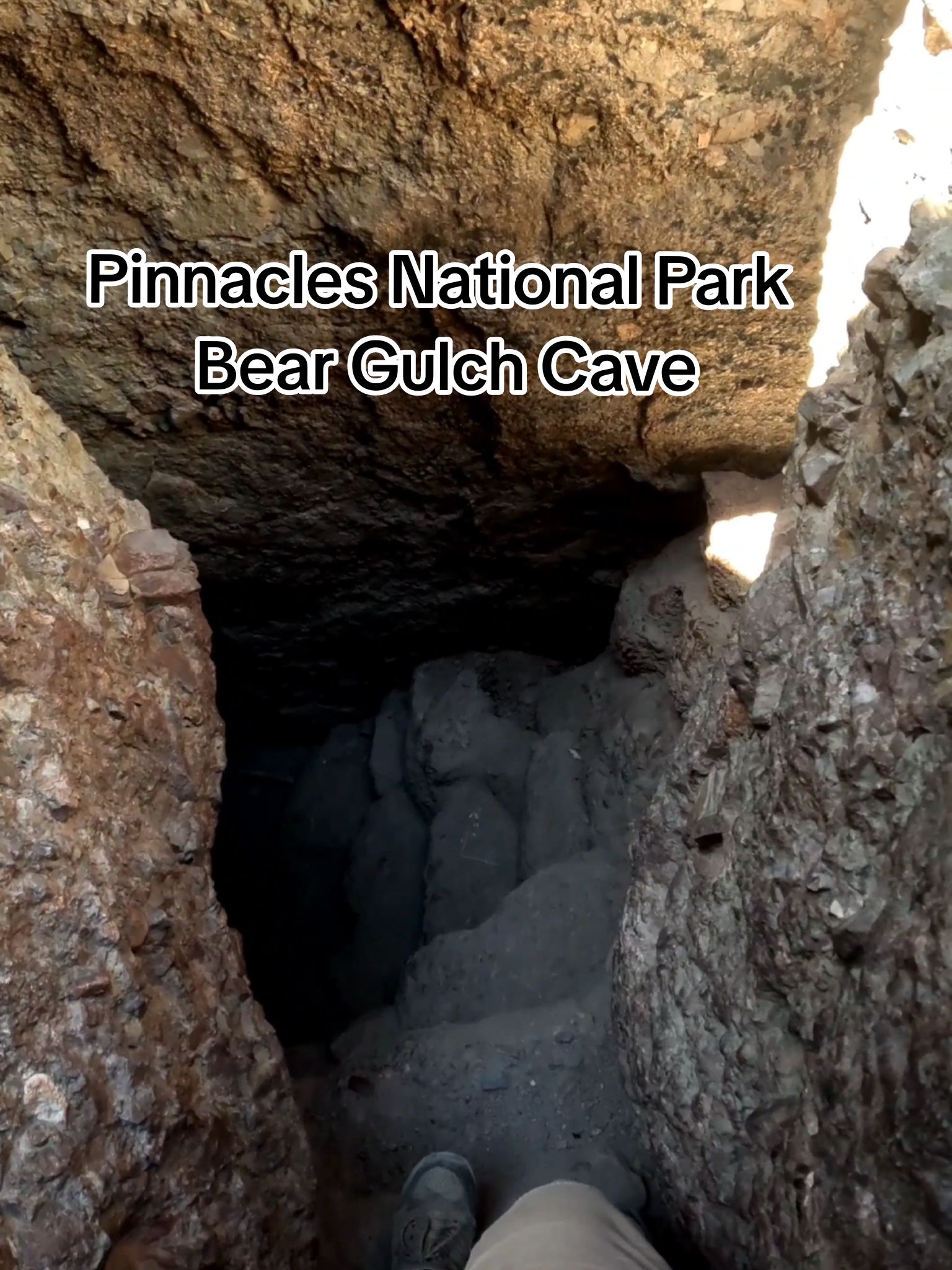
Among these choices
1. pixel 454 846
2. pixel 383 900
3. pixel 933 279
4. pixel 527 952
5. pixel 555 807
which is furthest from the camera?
pixel 383 900

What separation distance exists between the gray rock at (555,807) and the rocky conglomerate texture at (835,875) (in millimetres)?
729

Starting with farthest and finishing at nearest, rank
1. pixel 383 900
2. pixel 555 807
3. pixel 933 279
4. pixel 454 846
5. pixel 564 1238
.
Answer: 1. pixel 383 900
2. pixel 454 846
3. pixel 555 807
4. pixel 564 1238
5. pixel 933 279

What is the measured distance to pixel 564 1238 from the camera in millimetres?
1092

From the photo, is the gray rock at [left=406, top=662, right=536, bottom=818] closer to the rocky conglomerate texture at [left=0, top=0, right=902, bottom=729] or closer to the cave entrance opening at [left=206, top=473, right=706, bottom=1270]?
the cave entrance opening at [left=206, top=473, right=706, bottom=1270]

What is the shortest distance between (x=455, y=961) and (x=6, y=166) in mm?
1411

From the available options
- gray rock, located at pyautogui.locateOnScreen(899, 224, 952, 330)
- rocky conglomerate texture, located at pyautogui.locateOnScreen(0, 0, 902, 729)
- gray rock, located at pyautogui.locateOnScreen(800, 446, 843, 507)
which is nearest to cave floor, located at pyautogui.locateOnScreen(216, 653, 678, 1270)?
rocky conglomerate texture, located at pyautogui.locateOnScreen(0, 0, 902, 729)

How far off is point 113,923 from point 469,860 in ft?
3.69

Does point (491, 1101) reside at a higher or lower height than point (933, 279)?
lower

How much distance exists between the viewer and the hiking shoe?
139cm

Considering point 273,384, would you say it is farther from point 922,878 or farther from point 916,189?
point 922,878

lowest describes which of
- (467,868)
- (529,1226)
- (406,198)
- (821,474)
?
(529,1226)

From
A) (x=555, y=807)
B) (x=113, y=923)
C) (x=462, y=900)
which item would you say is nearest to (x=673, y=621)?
(x=555, y=807)

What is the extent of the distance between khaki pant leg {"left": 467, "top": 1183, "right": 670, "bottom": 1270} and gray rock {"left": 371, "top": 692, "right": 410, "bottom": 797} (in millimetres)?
1204

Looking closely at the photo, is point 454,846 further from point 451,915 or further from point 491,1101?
point 491,1101
